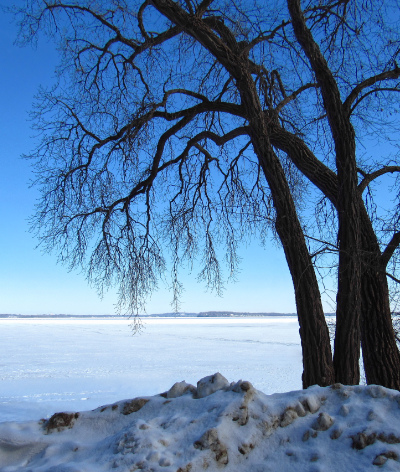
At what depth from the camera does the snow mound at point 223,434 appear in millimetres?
1684

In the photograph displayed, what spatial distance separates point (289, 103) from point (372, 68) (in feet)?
3.81

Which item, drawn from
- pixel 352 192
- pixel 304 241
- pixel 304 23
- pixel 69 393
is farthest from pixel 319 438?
pixel 69 393

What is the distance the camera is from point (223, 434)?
5.89 feet

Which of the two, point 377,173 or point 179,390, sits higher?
point 377,173

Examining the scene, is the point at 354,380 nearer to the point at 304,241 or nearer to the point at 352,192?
the point at 304,241

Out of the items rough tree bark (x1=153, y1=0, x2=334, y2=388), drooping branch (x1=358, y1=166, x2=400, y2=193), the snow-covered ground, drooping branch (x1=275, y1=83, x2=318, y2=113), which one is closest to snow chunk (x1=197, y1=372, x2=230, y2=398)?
the snow-covered ground

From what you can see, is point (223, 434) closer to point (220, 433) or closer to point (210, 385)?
point (220, 433)

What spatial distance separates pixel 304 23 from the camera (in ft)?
13.9

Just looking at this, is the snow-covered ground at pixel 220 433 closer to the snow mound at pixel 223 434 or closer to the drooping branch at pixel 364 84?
the snow mound at pixel 223 434

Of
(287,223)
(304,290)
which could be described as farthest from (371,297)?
(287,223)

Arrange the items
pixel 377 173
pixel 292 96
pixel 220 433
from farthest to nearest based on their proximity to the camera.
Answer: pixel 292 96
pixel 377 173
pixel 220 433

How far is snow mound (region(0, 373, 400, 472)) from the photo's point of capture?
1684mm

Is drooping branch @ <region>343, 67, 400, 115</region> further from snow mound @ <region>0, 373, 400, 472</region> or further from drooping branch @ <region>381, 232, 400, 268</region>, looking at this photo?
snow mound @ <region>0, 373, 400, 472</region>

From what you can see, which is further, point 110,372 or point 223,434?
point 110,372
